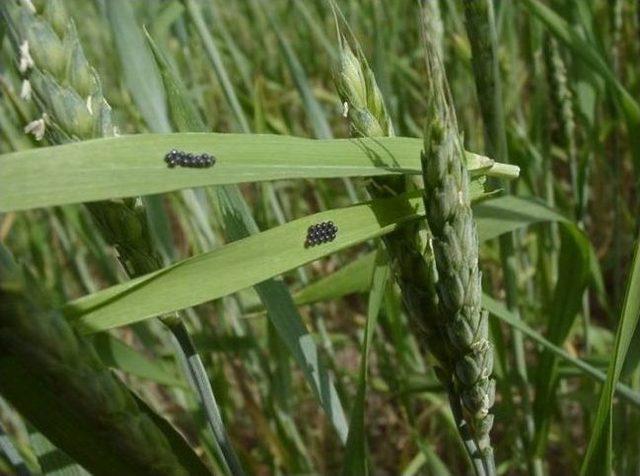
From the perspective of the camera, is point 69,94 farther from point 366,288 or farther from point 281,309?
point 366,288

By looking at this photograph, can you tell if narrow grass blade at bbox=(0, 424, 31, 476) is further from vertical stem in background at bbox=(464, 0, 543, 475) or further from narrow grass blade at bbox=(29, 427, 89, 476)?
vertical stem in background at bbox=(464, 0, 543, 475)

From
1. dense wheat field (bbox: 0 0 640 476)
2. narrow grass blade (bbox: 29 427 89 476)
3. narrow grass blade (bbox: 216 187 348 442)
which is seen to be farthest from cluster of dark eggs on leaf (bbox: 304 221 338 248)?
narrow grass blade (bbox: 29 427 89 476)

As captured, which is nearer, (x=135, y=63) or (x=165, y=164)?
(x=165, y=164)

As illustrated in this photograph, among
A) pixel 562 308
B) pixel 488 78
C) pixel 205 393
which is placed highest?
pixel 488 78

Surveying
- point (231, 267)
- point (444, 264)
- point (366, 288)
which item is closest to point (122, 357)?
point (366, 288)

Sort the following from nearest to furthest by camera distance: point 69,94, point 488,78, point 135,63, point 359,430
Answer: point 69,94, point 359,430, point 488,78, point 135,63

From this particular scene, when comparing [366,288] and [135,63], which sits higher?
[135,63]
